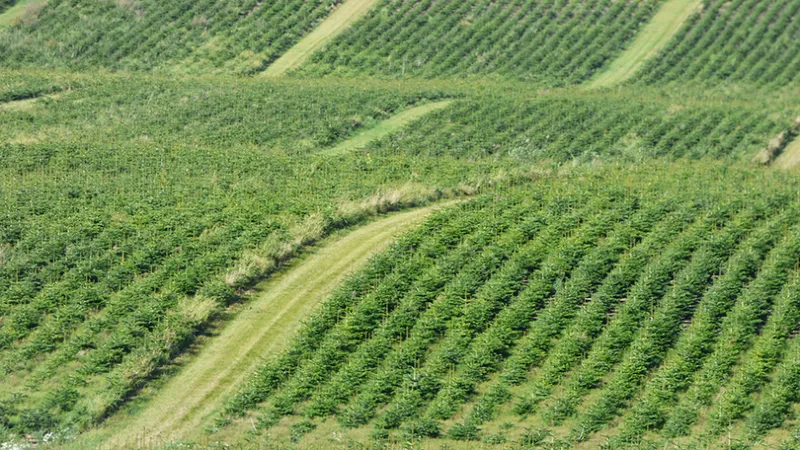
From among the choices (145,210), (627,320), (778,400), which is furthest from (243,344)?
(778,400)

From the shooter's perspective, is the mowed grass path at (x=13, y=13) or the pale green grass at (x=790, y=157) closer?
the pale green grass at (x=790, y=157)

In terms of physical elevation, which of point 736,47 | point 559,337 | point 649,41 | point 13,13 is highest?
point 13,13

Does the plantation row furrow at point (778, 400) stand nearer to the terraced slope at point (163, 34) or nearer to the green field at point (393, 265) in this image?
the green field at point (393, 265)

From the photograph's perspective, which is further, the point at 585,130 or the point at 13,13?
the point at 13,13

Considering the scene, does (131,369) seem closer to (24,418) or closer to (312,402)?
(24,418)

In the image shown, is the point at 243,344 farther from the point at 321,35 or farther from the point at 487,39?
the point at 487,39

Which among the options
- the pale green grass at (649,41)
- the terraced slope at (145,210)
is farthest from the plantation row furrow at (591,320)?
the pale green grass at (649,41)

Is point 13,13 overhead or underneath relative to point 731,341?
overhead

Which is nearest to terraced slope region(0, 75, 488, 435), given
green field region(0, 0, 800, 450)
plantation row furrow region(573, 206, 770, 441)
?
green field region(0, 0, 800, 450)
